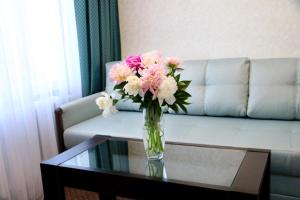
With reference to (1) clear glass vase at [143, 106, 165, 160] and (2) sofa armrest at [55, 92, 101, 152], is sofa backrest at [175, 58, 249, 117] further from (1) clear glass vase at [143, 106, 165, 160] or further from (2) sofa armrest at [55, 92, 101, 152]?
(1) clear glass vase at [143, 106, 165, 160]

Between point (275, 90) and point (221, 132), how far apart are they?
0.53 m

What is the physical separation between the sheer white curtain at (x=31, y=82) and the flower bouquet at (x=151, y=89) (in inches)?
37.1

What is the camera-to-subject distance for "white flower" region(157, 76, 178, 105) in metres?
1.19

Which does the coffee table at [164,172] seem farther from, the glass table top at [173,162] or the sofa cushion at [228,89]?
the sofa cushion at [228,89]

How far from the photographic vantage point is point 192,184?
114 cm

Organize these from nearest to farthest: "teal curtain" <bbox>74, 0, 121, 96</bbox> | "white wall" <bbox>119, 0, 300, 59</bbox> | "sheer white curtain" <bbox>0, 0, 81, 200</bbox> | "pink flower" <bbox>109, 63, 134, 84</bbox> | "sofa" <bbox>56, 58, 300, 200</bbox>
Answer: "pink flower" <bbox>109, 63, 134, 84</bbox> → "sofa" <bbox>56, 58, 300, 200</bbox> → "sheer white curtain" <bbox>0, 0, 81, 200</bbox> → "white wall" <bbox>119, 0, 300, 59</bbox> → "teal curtain" <bbox>74, 0, 121, 96</bbox>

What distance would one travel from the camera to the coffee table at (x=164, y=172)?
113 centimetres

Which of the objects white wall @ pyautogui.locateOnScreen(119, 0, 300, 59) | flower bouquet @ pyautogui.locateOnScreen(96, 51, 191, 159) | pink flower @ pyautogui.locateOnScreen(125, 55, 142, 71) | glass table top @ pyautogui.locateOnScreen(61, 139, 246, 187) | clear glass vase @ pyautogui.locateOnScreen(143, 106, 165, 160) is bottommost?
glass table top @ pyautogui.locateOnScreen(61, 139, 246, 187)

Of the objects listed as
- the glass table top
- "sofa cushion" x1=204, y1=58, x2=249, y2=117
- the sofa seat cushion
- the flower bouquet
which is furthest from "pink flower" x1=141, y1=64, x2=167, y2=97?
"sofa cushion" x1=204, y1=58, x2=249, y2=117

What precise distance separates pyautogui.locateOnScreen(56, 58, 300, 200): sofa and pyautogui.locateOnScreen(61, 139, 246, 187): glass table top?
256 millimetres

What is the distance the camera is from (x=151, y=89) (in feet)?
4.02

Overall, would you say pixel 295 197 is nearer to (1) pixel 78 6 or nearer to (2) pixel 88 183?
(2) pixel 88 183

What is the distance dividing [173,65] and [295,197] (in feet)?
3.16

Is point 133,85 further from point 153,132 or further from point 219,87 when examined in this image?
point 219,87
